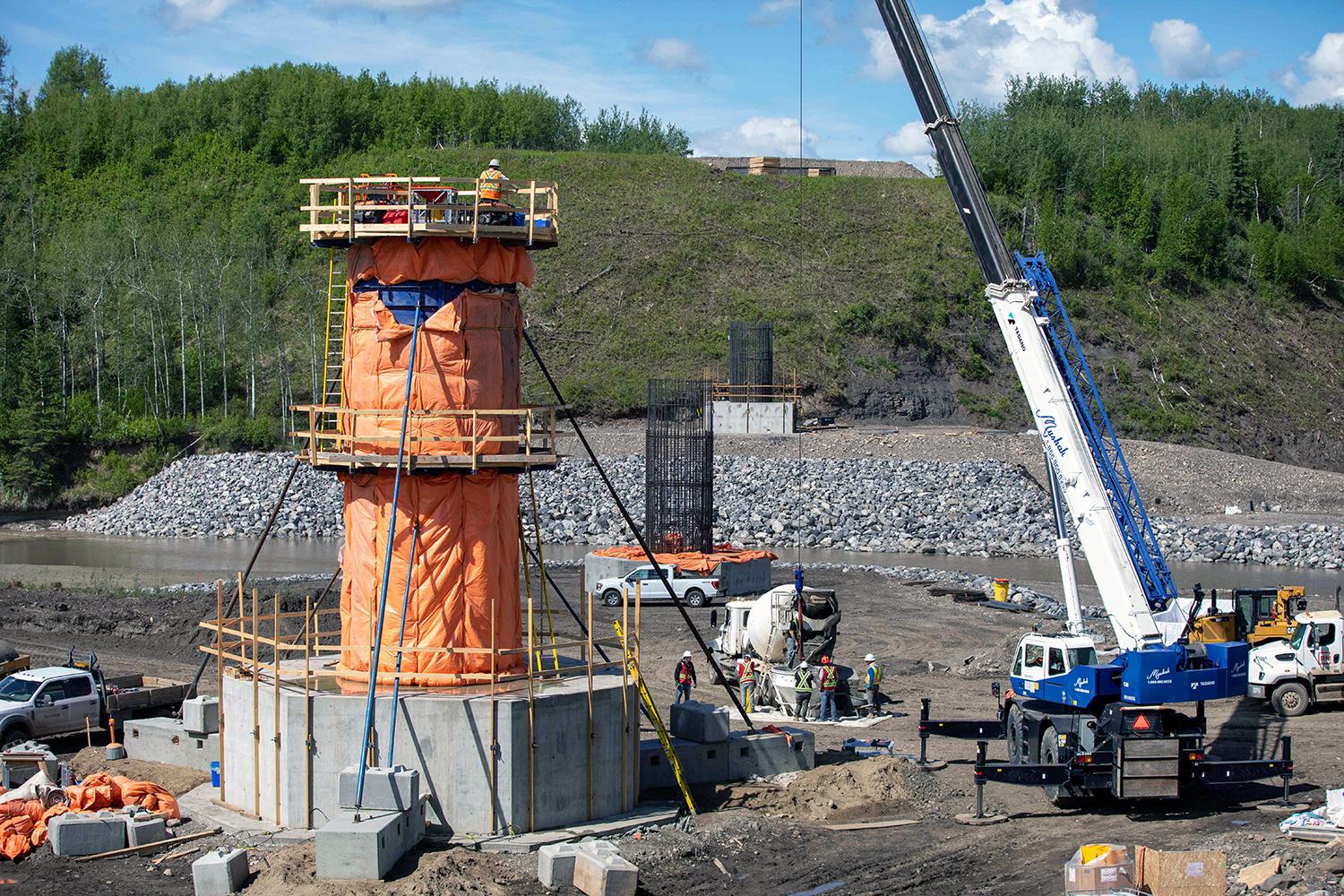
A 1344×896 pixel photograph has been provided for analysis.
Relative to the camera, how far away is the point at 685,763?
67.3ft

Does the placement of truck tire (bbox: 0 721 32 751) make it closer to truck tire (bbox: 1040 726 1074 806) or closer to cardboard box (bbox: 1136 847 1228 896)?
truck tire (bbox: 1040 726 1074 806)

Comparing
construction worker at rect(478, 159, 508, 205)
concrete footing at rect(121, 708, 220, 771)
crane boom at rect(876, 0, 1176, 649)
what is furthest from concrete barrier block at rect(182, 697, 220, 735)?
crane boom at rect(876, 0, 1176, 649)

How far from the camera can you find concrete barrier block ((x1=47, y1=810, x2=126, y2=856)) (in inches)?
700

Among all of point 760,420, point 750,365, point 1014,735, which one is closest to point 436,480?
point 1014,735

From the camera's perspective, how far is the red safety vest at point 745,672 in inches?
1107

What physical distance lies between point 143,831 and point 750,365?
53181 mm

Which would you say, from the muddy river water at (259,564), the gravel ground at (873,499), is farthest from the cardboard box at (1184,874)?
the gravel ground at (873,499)

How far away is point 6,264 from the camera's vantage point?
77500 mm

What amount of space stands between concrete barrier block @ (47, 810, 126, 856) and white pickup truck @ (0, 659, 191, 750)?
6505mm

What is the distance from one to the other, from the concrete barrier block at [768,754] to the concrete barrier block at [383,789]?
559 cm

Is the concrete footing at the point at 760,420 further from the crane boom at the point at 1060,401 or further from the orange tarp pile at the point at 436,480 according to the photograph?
the orange tarp pile at the point at 436,480

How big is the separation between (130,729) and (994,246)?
608 inches

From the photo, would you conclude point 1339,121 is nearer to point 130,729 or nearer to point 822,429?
point 822,429

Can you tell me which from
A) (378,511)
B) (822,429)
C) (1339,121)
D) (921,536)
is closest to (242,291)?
(822,429)
